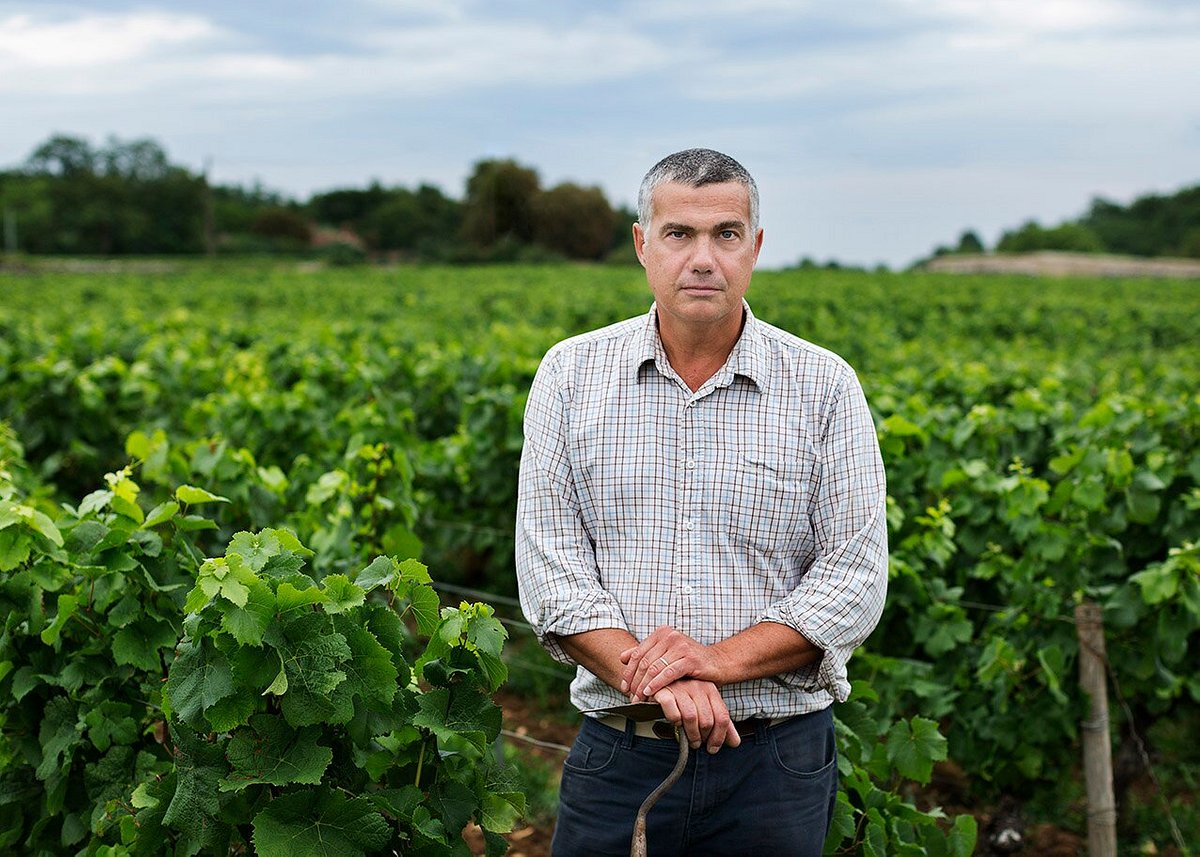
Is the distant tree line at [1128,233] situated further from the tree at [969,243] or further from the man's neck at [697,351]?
the man's neck at [697,351]

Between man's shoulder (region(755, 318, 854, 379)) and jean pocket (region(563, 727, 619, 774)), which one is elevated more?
man's shoulder (region(755, 318, 854, 379))

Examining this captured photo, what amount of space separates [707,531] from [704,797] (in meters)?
0.54

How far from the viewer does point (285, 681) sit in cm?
207

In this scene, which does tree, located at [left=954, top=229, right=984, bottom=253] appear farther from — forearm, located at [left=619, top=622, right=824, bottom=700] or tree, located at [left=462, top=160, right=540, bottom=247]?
forearm, located at [left=619, top=622, right=824, bottom=700]

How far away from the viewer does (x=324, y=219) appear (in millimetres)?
101688

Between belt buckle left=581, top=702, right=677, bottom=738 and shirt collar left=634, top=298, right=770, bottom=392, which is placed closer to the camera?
belt buckle left=581, top=702, right=677, bottom=738

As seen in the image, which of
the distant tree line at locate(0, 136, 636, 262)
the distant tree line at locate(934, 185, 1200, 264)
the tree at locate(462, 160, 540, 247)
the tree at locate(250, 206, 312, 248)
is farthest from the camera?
the distant tree line at locate(934, 185, 1200, 264)

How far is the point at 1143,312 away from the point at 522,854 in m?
20.3

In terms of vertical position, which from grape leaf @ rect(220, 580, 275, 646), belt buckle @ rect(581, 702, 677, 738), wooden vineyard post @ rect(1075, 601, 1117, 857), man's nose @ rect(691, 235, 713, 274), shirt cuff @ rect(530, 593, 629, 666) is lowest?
wooden vineyard post @ rect(1075, 601, 1117, 857)

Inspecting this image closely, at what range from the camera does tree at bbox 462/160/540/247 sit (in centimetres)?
7544

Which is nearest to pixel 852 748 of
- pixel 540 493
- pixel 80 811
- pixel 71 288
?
pixel 540 493

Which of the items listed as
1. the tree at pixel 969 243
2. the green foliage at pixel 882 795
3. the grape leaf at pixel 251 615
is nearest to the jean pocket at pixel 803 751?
the green foliage at pixel 882 795

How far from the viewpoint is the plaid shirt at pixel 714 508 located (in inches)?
96.5

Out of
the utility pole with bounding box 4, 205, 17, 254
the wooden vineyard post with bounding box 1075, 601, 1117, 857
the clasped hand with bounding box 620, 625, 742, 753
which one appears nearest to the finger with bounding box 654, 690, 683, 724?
the clasped hand with bounding box 620, 625, 742, 753
